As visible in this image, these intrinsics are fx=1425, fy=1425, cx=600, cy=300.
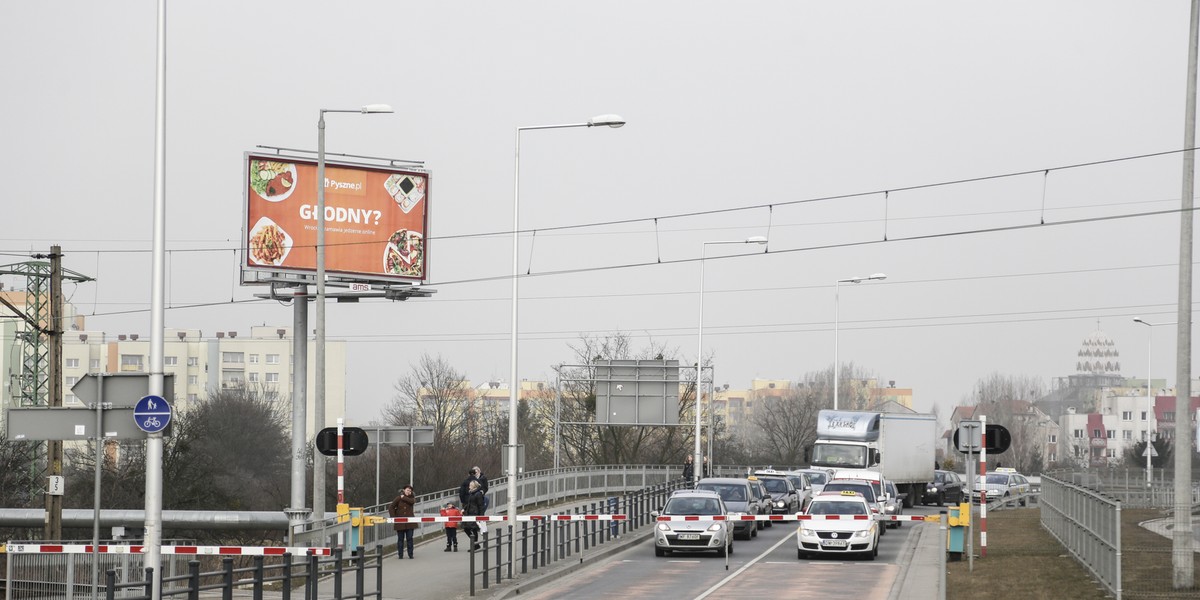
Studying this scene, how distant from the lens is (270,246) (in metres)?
37.2

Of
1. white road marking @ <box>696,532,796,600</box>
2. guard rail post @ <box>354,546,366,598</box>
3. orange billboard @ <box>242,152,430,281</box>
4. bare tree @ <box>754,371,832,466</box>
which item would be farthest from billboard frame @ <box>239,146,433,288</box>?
bare tree @ <box>754,371,832,466</box>

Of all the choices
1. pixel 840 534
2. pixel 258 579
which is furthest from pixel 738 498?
pixel 258 579

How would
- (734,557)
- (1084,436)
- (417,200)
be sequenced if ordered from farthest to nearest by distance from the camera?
(1084,436) < (417,200) < (734,557)

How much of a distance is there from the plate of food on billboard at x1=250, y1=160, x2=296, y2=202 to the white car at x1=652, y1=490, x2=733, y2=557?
1397cm

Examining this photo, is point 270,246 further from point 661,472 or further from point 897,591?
point 661,472

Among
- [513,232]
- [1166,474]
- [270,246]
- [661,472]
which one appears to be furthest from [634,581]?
[1166,474]

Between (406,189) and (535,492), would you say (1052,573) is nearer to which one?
(406,189)

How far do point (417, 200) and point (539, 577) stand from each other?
17.9 meters

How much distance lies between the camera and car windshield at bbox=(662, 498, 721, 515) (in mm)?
30734

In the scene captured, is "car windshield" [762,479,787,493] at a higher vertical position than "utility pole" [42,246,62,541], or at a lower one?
lower

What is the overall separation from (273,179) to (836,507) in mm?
17207

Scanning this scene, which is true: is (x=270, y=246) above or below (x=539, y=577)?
above

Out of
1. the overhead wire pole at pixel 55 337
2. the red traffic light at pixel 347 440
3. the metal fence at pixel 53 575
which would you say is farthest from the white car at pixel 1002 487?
the metal fence at pixel 53 575

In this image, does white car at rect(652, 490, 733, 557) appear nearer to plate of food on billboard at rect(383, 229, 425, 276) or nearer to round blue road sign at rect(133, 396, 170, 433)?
plate of food on billboard at rect(383, 229, 425, 276)
